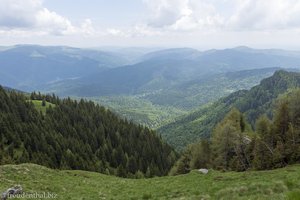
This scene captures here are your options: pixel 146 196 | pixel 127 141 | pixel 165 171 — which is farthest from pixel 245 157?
pixel 127 141

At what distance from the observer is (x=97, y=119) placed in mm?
154125

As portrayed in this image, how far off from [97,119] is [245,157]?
9996 cm

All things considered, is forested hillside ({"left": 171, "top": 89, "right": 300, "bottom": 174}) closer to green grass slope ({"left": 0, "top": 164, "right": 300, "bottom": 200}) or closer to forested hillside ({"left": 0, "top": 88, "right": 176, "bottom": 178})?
green grass slope ({"left": 0, "top": 164, "right": 300, "bottom": 200})

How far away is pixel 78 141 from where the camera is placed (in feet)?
406

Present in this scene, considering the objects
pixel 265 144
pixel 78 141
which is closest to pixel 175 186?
pixel 265 144

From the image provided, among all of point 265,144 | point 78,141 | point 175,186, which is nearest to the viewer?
point 175,186

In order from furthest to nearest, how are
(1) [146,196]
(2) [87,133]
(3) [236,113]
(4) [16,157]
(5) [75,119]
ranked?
(5) [75,119] < (2) [87,133] < (4) [16,157] < (3) [236,113] < (1) [146,196]

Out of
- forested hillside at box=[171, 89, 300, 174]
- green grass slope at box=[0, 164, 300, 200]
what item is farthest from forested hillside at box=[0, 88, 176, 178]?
forested hillside at box=[171, 89, 300, 174]

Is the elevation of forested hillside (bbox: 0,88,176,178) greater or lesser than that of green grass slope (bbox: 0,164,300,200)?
lesser

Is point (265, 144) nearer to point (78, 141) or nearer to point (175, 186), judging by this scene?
point (175, 186)

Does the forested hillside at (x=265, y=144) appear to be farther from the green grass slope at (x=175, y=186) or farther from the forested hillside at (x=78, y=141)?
the forested hillside at (x=78, y=141)

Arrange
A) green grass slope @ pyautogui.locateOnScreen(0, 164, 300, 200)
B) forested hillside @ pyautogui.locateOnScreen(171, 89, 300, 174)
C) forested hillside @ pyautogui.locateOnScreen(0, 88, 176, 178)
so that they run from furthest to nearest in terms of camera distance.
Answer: forested hillside @ pyautogui.locateOnScreen(0, 88, 176, 178) < forested hillside @ pyautogui.locateOnScreen(171, 89, 300, 174) < green grass slope @ pyautogui.locateOnScreen(0, 164, 300, 200)

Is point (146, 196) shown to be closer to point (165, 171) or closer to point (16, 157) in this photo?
point (16, 157)

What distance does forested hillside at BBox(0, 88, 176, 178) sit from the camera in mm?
100125
